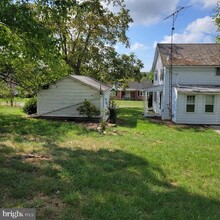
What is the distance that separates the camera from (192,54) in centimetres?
2347

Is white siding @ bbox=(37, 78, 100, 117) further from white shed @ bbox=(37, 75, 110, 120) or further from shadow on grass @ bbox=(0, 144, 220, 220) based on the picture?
shadow on grass @ bbox=(0, 144, 220, 220)

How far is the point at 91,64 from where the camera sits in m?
31.2

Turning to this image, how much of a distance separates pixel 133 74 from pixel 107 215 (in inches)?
1131

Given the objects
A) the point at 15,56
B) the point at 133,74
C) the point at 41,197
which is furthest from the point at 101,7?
the point at 41,197

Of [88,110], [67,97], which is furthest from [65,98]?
[88,110]

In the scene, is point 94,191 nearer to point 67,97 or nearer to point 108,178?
point 108,178

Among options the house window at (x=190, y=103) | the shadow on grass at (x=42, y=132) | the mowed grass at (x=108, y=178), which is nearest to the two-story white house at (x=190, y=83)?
the house window at (x=190, y=103)

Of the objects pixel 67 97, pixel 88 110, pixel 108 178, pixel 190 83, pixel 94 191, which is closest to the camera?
pixel 94 191

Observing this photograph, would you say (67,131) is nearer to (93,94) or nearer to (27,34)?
(93,94)

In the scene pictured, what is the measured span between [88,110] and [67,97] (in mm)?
1771

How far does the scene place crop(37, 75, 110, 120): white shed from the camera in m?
18.2

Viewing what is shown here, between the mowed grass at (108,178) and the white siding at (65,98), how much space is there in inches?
267

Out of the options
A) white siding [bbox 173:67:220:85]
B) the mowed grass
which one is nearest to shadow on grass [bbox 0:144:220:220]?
the mowed grass

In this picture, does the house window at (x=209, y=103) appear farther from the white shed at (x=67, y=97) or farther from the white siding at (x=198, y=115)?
the white shed at (x=67, y=97)
